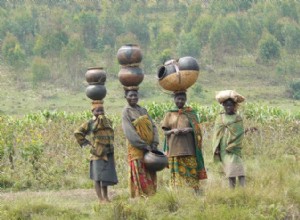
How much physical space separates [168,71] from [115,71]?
5628 centimetres

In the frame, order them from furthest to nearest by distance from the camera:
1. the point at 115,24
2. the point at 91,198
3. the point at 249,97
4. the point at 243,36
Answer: the point at 115,24
the point at 243,36
the point at 249,97
the point at 91,198

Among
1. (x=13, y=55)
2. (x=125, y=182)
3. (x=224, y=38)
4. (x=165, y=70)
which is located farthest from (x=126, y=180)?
(x=224, y=38)

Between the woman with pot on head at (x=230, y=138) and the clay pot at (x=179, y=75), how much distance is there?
473 millimetres

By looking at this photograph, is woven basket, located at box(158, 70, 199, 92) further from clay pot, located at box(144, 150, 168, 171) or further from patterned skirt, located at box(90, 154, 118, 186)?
patterned skirt, located at box(90, 154, 118, 186)

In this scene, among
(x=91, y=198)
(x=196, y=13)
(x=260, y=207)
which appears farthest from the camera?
(x=196, y=13)

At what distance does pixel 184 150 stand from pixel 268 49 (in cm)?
6293

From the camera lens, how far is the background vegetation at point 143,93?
7.64 metres

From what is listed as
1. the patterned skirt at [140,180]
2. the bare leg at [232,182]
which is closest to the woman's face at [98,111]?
the patterned skirt at [140,180]

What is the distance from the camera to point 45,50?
2800 inches

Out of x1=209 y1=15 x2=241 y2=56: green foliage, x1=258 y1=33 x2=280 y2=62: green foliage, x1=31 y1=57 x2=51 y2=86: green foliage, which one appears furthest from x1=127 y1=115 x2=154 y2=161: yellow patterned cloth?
x1=209 y1=15 x2=241 y2=56: green foliage

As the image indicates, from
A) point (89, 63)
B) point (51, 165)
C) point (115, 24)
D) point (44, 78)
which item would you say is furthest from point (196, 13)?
point (51, 165)

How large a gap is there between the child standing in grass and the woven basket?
994 mm

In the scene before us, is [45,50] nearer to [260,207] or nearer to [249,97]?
[249,97]

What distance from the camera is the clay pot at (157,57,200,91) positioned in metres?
8.08
